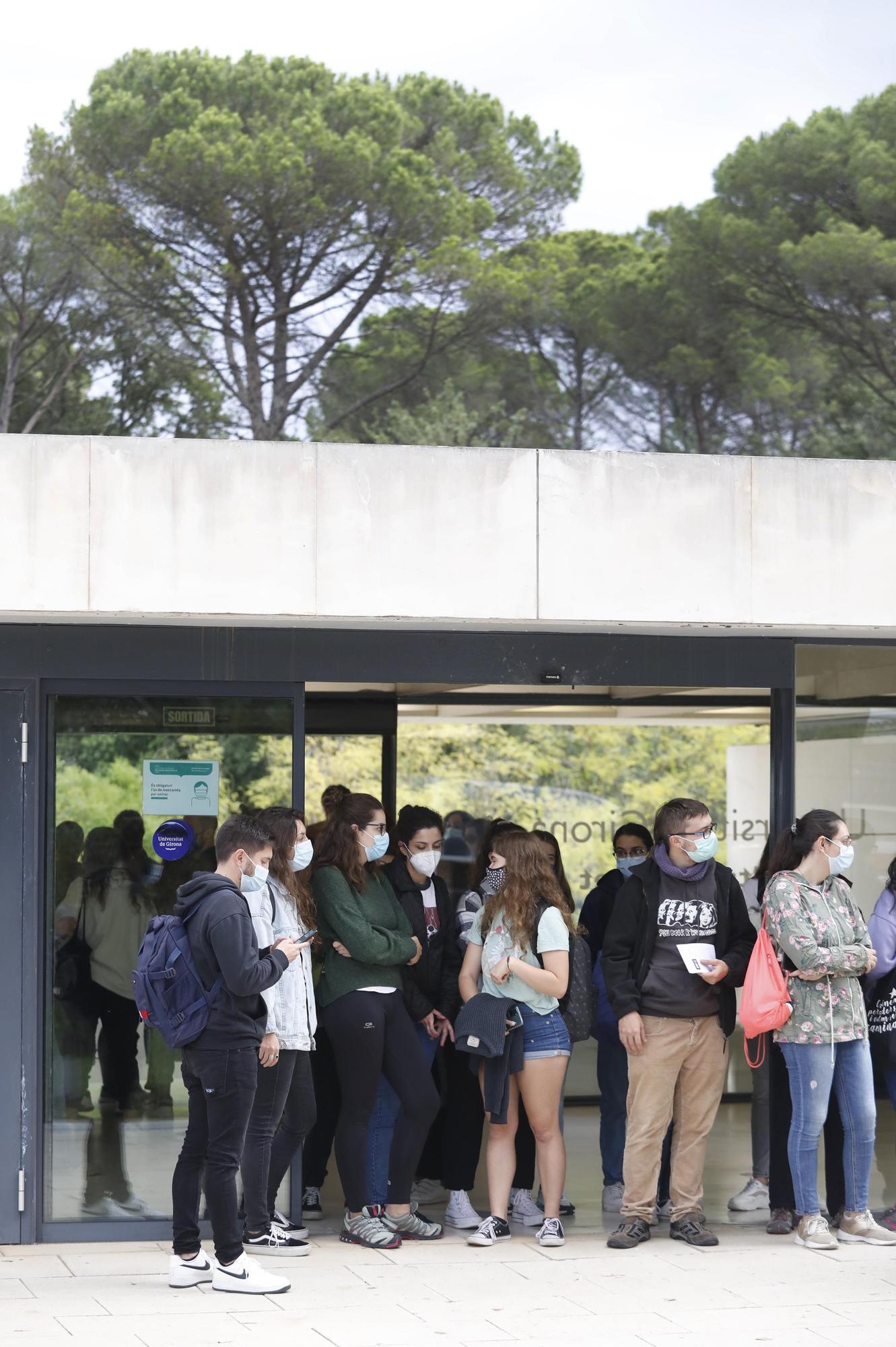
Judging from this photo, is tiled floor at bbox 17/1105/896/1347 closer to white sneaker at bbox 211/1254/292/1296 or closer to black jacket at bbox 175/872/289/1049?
white sneaker at bbox 211/1254/292/1296

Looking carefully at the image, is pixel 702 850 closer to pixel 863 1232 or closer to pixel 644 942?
pixel 644 942

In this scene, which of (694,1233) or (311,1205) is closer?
(694,1233)

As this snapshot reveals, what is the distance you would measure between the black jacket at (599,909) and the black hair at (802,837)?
1.01 metres

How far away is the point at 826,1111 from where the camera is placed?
19.0ft

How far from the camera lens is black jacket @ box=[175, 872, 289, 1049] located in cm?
480

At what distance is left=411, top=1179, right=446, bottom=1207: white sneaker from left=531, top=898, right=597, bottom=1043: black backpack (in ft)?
3.88

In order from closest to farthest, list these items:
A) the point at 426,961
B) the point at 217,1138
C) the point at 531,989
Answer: the point at 217,1138 → the point at 531,989 → the point at 426,961

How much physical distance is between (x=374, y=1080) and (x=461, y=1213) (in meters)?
0.74

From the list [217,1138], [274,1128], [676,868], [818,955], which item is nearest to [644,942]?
[676,868]

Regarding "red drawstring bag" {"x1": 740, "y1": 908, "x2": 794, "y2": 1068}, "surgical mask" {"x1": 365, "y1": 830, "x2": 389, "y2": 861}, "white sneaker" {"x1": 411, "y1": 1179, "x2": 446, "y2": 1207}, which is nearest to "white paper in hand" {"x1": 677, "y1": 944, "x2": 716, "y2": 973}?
"red drawstring bag" {"x1": 740, "y1": 908, "x2": 794, "y2": 1068}

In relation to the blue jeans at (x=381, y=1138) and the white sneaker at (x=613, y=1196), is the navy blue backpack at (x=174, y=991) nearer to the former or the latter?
the blue jeans at (x=381, y=1138)

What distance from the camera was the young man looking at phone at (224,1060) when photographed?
4832 millimetres

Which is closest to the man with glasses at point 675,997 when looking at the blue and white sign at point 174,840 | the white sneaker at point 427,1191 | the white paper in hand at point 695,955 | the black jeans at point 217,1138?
the white paper in hand at point 695,955

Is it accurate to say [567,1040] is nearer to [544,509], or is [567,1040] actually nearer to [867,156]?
[544,509]
